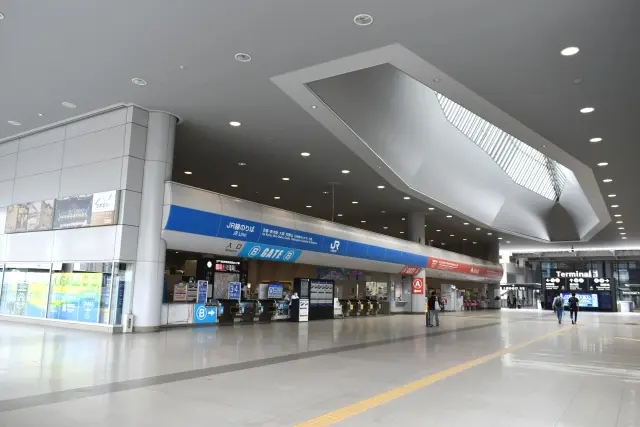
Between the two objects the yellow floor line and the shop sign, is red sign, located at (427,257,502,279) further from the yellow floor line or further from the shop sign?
the yellow floor line

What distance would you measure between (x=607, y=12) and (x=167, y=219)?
10.7 meters

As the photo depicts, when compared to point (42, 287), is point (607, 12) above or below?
above

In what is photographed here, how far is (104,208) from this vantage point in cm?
1247

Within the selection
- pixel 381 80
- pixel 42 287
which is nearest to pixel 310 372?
pixel 381 80

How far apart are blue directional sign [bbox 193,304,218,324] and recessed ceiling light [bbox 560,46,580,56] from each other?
1193 cm

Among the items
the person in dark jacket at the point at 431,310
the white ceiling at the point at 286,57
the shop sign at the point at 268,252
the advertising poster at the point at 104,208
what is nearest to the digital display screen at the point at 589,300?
the person in dark jacket at the point at 431,310

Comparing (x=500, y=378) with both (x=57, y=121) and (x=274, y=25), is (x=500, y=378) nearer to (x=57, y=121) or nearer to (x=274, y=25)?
(x=274, y=25)

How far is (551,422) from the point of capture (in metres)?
4.73

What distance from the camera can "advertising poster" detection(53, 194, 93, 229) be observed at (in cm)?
1295

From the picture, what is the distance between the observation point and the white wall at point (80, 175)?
12.3 m

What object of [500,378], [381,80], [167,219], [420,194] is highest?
[381,80]

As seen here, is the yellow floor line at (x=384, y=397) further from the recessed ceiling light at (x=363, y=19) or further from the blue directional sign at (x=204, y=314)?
the blue directional sign at (x=204, y=314)

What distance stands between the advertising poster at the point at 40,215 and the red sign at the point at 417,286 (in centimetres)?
2039

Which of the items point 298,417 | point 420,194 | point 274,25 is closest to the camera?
point 298,417
